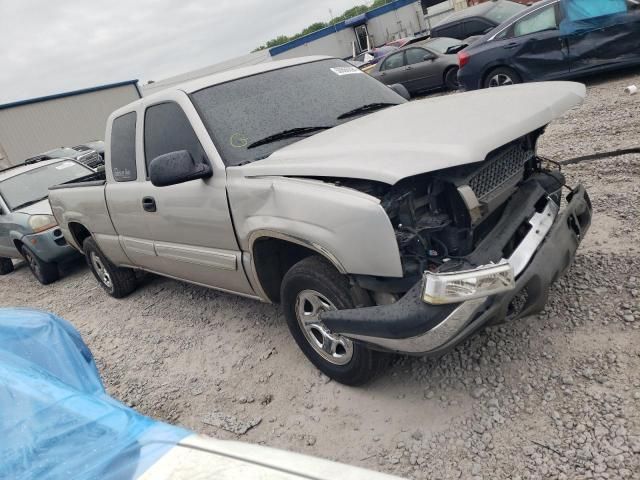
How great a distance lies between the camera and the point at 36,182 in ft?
25.9

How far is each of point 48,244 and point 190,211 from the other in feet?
14.7

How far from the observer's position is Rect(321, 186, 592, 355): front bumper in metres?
2.25

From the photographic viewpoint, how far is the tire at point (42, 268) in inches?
281

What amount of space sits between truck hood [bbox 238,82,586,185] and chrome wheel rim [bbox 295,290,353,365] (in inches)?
28.9

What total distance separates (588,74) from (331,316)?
7.64 meters

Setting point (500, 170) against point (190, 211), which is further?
point (190, 211)

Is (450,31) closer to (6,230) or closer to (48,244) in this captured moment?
(48,244)

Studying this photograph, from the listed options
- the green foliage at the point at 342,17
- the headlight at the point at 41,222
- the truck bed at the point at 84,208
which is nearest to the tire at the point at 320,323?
the truck bed at the point at 84,208

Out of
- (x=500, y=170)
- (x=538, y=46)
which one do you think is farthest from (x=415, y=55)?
(x=500, y=170)

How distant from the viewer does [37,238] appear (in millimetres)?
6953

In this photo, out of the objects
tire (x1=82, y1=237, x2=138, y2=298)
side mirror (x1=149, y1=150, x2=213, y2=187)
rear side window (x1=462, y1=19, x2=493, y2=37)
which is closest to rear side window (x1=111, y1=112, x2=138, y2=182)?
side mirror (x1=149, y1=150, x2=213, y2=187)

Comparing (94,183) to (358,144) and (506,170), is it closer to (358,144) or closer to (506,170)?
(358,144)

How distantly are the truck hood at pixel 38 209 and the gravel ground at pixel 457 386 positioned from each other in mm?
3344

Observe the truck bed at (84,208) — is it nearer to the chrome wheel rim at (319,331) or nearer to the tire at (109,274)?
the tire at (109,274)
